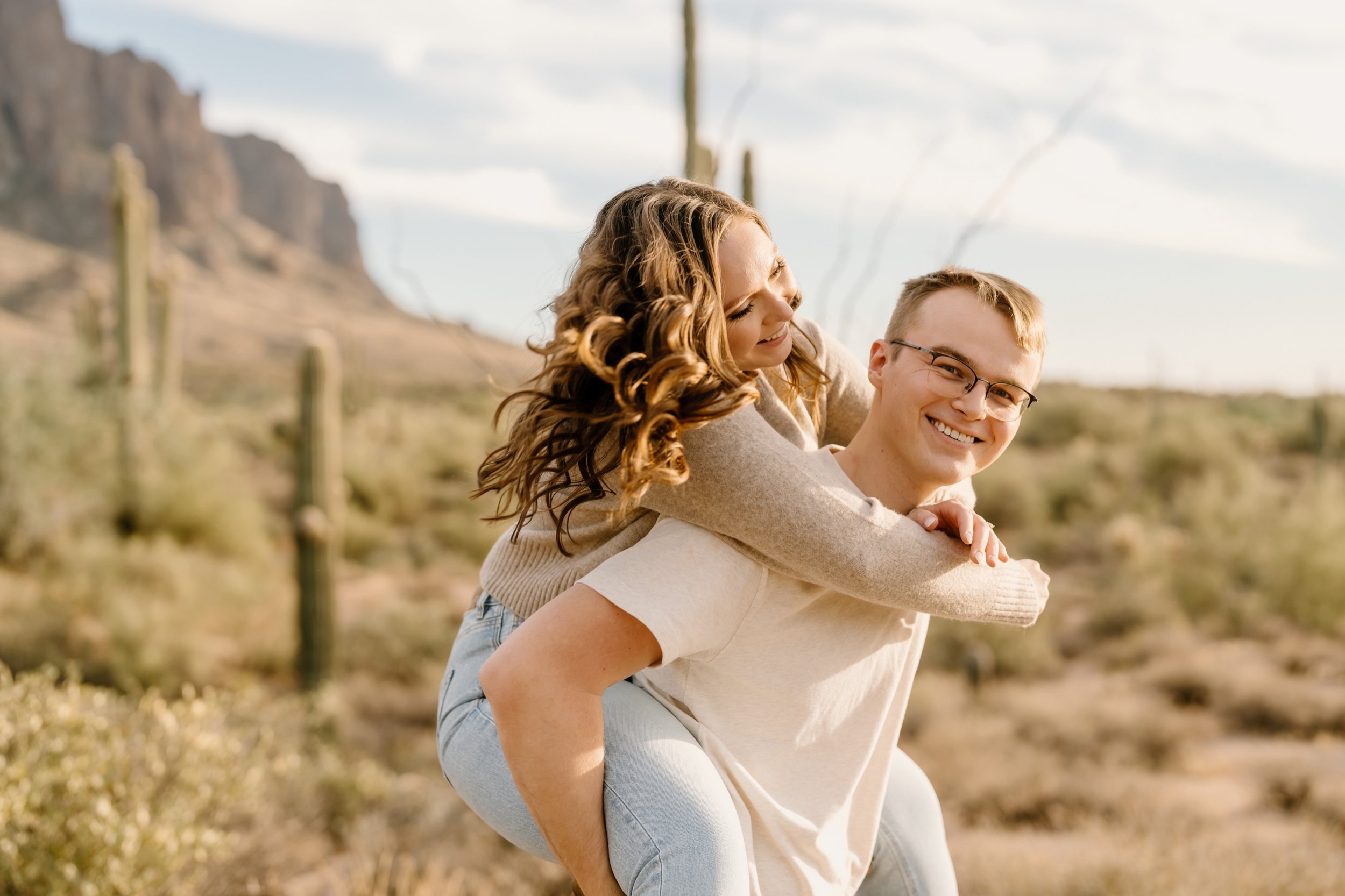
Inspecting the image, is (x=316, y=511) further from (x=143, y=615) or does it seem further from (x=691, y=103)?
(x=691, y=103)

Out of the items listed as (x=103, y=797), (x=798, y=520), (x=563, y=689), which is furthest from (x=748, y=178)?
(x=103, y=797)

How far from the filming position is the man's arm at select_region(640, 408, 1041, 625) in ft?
5.32

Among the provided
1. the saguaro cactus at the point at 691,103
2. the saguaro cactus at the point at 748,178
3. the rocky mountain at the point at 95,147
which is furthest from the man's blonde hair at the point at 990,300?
the rocky mountain at the point at 95,147

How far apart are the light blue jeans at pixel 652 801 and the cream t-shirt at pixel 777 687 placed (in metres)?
0.09

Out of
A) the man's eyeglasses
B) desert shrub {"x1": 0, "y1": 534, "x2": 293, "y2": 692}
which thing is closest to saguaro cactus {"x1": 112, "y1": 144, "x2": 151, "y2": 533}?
desert shrub {"x1": 0, "y1": 534, "x2": 293, "y2": 692}

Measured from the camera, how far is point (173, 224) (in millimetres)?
89562

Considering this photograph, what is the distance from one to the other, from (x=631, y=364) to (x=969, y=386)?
62 centimetres

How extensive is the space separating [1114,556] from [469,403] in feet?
72.7

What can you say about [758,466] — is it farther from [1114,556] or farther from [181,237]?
[181,237]

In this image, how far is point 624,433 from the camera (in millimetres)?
1623

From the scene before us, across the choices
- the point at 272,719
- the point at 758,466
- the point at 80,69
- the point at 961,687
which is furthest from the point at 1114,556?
the point at 80,69

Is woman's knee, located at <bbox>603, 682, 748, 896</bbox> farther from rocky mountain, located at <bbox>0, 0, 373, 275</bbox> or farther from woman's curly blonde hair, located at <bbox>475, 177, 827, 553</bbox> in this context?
rocky mountain, located at <bbox>0, 0, 373, 275</bbox>

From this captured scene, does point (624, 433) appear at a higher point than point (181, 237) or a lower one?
higher

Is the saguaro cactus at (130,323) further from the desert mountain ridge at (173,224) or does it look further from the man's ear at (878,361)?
the desert mountain ridge at (173,224)
